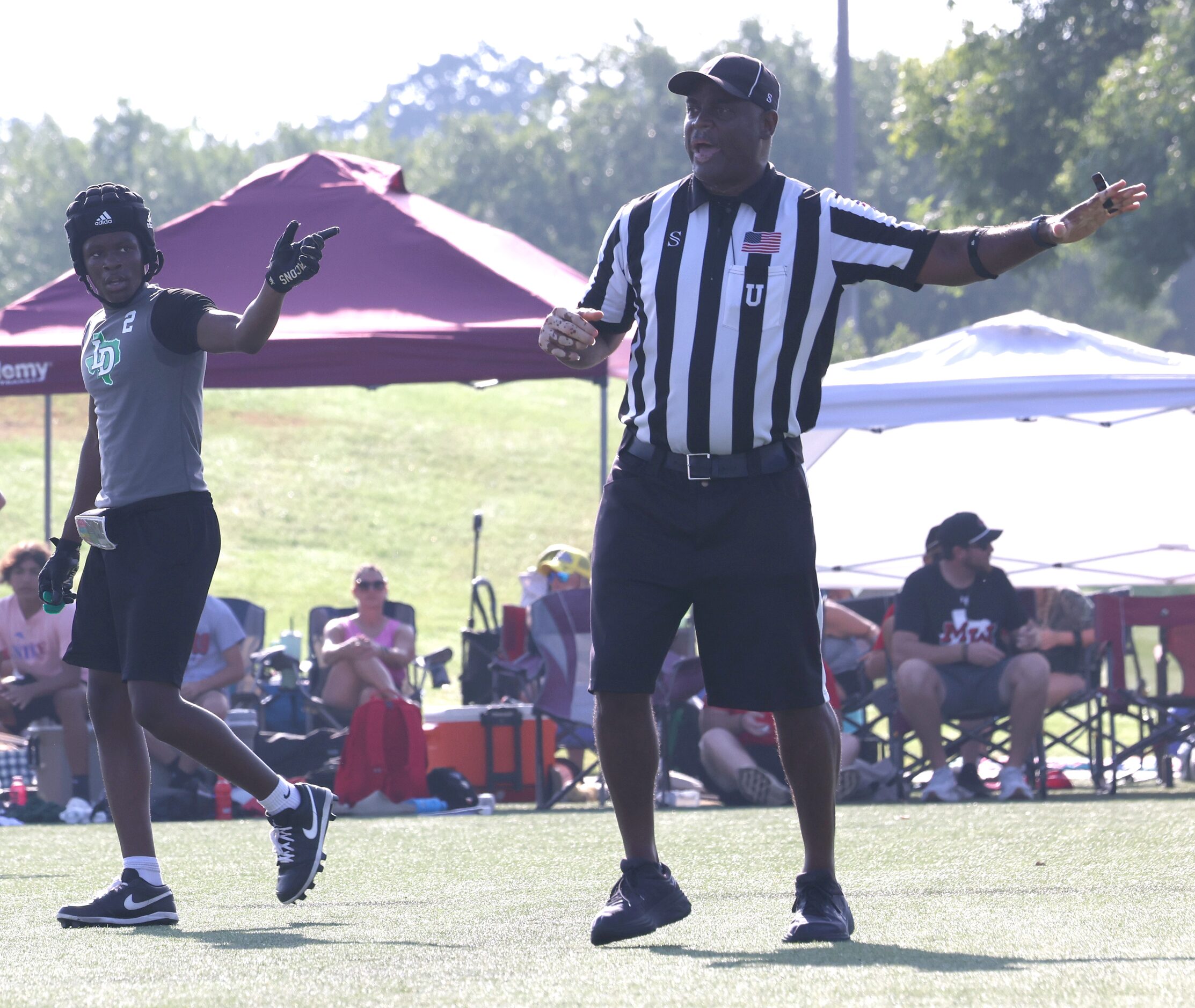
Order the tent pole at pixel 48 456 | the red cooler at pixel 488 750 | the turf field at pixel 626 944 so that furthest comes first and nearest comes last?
the tent pole at pixel 48 456, the red cooler at pixel 488 750, the turf field at pixel 626 944

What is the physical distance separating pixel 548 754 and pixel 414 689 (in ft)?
Answer: 4.18

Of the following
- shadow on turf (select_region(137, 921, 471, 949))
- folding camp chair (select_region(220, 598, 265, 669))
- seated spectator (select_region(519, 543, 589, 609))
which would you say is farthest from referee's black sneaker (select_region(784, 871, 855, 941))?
folding camp chair (select_region(220, 598, 265, 669))

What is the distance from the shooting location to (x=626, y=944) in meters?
3.75

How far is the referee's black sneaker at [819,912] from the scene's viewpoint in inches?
144

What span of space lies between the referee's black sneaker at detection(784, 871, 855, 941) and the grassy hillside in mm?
18288

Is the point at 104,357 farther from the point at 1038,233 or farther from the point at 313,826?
the point at 1038,233

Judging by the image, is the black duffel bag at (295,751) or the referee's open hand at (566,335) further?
the black duffel bag at (295,751)

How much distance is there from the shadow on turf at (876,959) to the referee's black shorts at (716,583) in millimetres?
513

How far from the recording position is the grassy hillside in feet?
89.1

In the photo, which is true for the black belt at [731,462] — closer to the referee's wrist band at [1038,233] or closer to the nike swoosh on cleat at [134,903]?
the referee's wrist band at [1038,233]

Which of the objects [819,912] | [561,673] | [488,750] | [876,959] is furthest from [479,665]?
[876,959]

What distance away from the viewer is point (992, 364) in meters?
8.99

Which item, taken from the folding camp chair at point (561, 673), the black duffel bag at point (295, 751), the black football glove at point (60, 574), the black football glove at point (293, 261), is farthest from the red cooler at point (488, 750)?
the black football glove at point (293, 261)

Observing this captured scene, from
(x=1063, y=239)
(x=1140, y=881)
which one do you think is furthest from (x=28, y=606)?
(x=1063, y=239)
